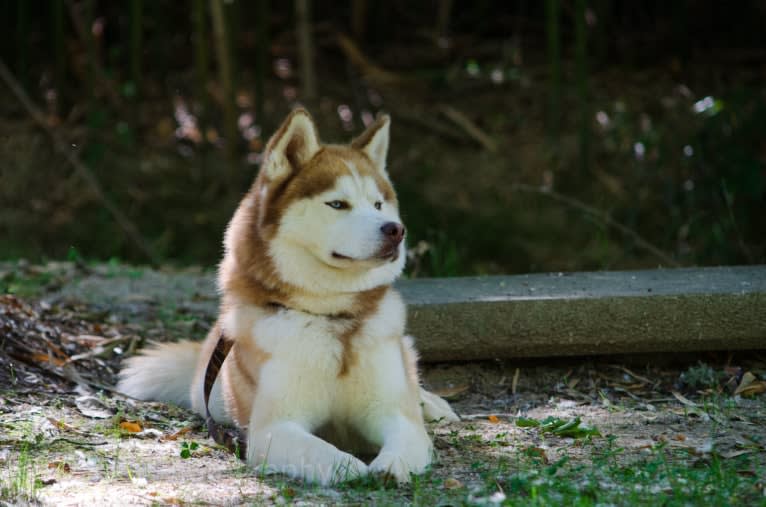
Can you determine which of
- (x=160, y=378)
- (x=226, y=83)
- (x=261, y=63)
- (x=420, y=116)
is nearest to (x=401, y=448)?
(x=160, y=378)

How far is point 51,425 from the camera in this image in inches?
144

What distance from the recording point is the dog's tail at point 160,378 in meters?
4.35

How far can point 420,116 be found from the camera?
35.3 feet

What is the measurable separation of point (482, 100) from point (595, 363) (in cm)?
A: 651

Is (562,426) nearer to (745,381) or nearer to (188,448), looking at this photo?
(745,381)

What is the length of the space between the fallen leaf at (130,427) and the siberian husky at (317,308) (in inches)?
16.9

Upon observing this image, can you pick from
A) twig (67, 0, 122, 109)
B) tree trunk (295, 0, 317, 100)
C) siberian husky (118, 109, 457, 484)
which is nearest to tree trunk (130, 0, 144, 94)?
twig (67, 0, 122, 109)

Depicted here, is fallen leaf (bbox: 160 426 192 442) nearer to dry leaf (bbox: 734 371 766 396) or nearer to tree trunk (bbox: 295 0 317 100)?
dry leaf (bbox: 734 371 766 396)

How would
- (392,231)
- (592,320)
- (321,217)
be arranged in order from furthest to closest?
(592,320) < (321,217) < (392,231)

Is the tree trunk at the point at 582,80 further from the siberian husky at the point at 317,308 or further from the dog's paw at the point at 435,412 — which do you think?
the siberian husky at the point at 317,308

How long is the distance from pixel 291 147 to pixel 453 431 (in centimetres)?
123

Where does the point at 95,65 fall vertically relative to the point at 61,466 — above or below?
above

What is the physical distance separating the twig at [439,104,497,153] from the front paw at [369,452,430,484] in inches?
290

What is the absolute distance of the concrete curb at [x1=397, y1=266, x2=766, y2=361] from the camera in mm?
4441
